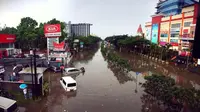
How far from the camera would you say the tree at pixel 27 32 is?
49600 millimetres

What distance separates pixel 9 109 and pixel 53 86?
25.2 ft

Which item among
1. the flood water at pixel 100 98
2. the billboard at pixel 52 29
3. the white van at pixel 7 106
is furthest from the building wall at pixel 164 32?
the white van at pixel 7 106

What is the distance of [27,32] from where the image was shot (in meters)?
50.9

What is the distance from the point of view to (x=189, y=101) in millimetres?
11297

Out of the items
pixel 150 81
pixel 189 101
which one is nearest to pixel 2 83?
pixel 150 81

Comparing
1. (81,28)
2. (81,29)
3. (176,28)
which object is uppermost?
(81,28)

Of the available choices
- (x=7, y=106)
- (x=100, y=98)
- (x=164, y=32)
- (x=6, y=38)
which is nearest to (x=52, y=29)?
(x=6, y=38)

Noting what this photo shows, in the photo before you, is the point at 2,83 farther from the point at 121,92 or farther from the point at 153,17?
the point at 153,17

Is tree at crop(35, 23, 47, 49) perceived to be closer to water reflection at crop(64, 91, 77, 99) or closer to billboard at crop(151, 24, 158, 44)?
water reflection at crop(64, 91, 77, 99)

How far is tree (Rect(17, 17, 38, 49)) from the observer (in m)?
49.6

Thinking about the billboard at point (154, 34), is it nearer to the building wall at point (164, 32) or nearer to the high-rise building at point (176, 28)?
the high-rise building at point (176, 28)

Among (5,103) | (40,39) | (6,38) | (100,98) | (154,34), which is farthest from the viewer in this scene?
(154,34)

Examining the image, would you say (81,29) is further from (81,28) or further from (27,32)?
(27,32)

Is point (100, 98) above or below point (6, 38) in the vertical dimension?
below
